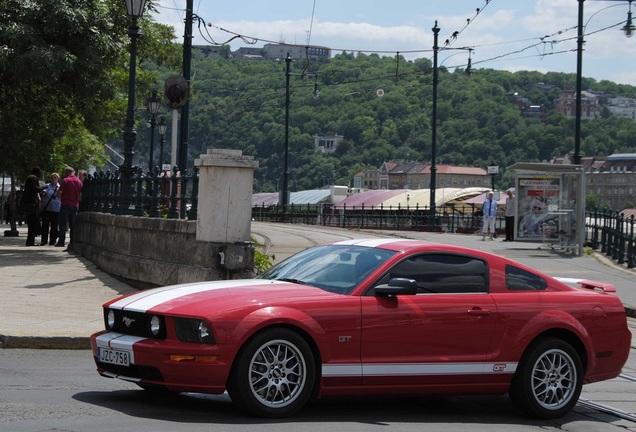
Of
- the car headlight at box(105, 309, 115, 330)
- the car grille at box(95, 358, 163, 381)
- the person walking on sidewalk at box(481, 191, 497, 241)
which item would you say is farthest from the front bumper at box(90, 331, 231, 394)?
the person walking on sidewalk at box(481, 191, 497, 241)

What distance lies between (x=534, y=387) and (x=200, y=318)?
9.29 feet

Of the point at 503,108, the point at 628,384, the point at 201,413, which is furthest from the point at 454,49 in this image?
the point at 503,108

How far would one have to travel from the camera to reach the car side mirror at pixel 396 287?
8.31 meters

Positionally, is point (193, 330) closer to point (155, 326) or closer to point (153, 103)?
point (155, 326)

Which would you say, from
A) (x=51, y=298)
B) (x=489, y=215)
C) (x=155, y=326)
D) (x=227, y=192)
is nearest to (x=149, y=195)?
(x=51, y=298)

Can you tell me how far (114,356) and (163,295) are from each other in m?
0.58

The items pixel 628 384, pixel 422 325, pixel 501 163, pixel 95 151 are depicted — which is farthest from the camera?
pixel 501 163

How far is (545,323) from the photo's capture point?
29.3ft

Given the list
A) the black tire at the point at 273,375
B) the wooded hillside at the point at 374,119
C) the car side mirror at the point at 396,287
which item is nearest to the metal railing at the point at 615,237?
the car side mirror at the point at 396,287

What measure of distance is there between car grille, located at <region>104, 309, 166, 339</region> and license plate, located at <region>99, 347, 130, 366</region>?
174 mm

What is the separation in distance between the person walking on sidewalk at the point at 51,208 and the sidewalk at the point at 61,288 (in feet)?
2.84

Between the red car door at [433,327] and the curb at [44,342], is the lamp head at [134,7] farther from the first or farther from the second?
the red car door at [433,327]

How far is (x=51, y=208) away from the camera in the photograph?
27094 millimetres

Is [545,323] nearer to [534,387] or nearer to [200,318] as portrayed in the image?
[534,387]
